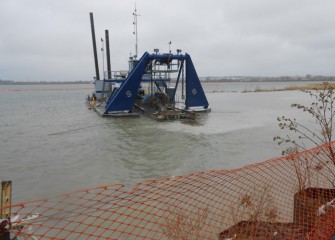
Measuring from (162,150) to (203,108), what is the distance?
11.7 meters

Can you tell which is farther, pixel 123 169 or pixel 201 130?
pixel 201 130

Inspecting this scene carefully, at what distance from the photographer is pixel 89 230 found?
5.12 m

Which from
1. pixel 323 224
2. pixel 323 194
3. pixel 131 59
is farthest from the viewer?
pixel 131 59

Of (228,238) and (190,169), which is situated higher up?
(228,238)

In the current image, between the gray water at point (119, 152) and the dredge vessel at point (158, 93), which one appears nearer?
the gray water at point (119, 152)

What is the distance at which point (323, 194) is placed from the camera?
185 inches

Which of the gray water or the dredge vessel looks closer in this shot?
the gray water

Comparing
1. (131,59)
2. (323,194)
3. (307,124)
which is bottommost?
(307,124)

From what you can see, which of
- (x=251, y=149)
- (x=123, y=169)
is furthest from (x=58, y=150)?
(x=251, y=149)

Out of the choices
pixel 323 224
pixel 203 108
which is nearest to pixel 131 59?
pixel 203 108

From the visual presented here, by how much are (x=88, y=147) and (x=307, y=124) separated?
12.0 m

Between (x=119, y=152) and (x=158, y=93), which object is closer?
(x=119, y=152)

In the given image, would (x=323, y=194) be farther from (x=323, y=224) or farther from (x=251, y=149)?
(x=251, y=149)

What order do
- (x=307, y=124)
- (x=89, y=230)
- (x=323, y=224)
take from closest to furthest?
1. (x=323, y=224)
2. (x=89, y=230)
3. (x=307, y=124)
